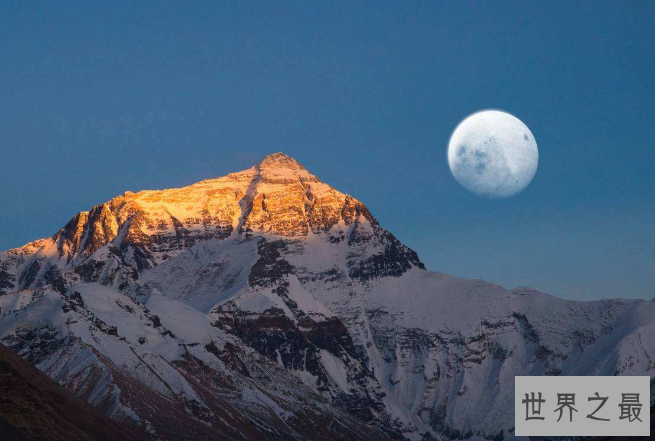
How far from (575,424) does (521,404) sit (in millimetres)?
6051

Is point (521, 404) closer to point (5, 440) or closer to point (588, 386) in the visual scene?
point (588, 386)

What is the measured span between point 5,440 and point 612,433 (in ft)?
247

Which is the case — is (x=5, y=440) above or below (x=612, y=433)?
below

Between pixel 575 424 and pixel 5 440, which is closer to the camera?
pixel 575 424

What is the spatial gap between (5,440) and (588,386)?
74.0 meters

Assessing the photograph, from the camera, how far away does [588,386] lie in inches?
6171

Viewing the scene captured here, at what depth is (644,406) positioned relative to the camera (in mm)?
157875

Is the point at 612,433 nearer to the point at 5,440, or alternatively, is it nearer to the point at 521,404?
the point at 521,404

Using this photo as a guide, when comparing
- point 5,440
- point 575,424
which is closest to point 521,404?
point 575,424

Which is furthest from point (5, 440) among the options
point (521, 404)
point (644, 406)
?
point (644, 406)

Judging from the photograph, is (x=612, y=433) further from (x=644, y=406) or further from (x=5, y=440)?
(x=5, y=440)

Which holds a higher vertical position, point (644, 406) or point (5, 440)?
point (644, 406)

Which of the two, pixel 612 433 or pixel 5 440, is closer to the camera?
pixel 612 433

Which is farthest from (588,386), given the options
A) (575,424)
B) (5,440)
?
(5,440)
